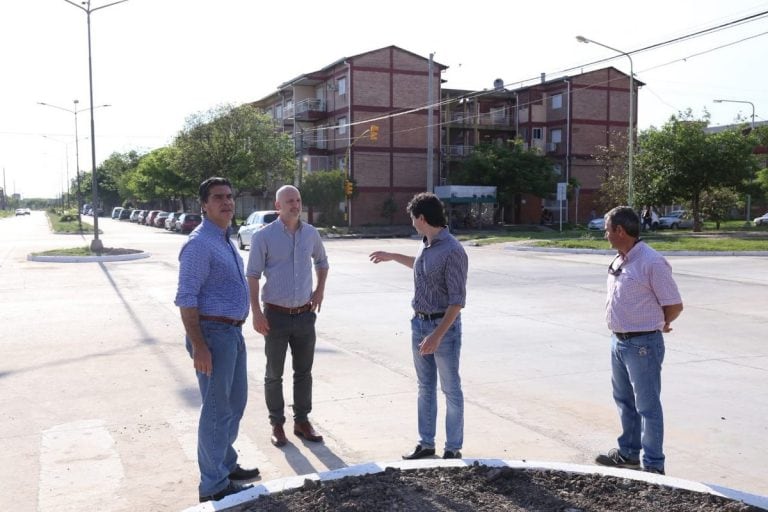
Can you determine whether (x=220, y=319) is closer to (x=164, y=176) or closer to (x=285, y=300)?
(x=285, y=300)

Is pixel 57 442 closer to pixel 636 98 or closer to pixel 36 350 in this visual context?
pixel 36 350

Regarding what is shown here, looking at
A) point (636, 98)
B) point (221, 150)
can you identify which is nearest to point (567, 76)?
point (636, 98)

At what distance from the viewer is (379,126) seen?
50.4m

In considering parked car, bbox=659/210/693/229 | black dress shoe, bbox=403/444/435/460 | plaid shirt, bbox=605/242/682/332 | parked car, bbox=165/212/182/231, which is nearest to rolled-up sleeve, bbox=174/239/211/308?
black dress shoe, bbox=403/444/435/460

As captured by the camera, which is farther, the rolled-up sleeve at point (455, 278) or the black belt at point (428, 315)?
the black belt at point (428, 315)

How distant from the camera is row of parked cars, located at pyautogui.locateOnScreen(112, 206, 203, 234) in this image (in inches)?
1852

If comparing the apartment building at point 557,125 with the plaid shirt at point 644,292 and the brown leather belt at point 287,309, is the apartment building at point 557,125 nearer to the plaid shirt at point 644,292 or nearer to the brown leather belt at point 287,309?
the brown leather belt at point 287,309

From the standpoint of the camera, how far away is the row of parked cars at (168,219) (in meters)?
47.0

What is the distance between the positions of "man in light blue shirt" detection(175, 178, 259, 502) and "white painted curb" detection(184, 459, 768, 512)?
38cm

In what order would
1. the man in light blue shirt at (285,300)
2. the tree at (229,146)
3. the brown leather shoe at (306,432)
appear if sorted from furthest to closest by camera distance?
the tree at (229,146) → the brown leather shoe at (306,432) → the man in light blue shirt at (285,300)

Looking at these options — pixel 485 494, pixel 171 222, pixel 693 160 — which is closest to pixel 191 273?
pixel 485 494

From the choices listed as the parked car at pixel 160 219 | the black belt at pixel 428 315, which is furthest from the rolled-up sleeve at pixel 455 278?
the parked car at pixel 160 219

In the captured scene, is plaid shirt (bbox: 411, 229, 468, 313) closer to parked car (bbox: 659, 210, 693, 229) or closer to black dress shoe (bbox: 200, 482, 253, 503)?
black dress shoe (bbox: 200, 482, 253, 503)

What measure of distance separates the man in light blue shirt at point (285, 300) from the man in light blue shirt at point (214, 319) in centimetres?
89
